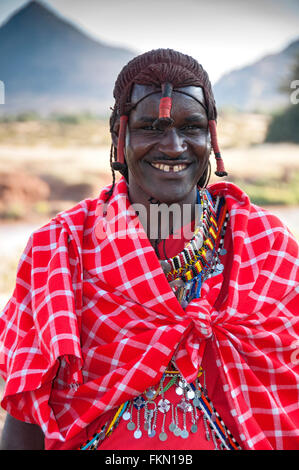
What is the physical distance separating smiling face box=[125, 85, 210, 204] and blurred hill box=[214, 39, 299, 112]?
67.2ft

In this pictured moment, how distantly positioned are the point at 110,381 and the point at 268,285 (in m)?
0.66

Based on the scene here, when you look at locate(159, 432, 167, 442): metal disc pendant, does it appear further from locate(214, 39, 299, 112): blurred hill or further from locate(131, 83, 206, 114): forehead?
locate(214, 39, 299, 112): blurred hill

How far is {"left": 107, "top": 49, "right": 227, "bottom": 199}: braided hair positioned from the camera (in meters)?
1.77

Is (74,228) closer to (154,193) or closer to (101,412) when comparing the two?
(154,193)

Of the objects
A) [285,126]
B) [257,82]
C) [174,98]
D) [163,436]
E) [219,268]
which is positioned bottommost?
[163,436]

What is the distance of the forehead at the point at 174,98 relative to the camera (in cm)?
176

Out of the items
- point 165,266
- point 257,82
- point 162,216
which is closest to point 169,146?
point 162,216

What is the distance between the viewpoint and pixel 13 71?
24.4 metres

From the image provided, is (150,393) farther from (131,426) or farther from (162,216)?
(162,216)

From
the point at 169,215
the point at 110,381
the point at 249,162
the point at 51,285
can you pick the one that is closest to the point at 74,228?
the point at 51,285

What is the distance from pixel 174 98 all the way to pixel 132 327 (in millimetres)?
845

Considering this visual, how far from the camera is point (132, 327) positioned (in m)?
1.68

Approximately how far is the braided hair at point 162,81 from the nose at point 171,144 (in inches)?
1.4

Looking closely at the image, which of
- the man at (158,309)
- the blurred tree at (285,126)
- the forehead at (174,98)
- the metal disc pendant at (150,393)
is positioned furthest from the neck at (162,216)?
the blurred tree at (285,126)
